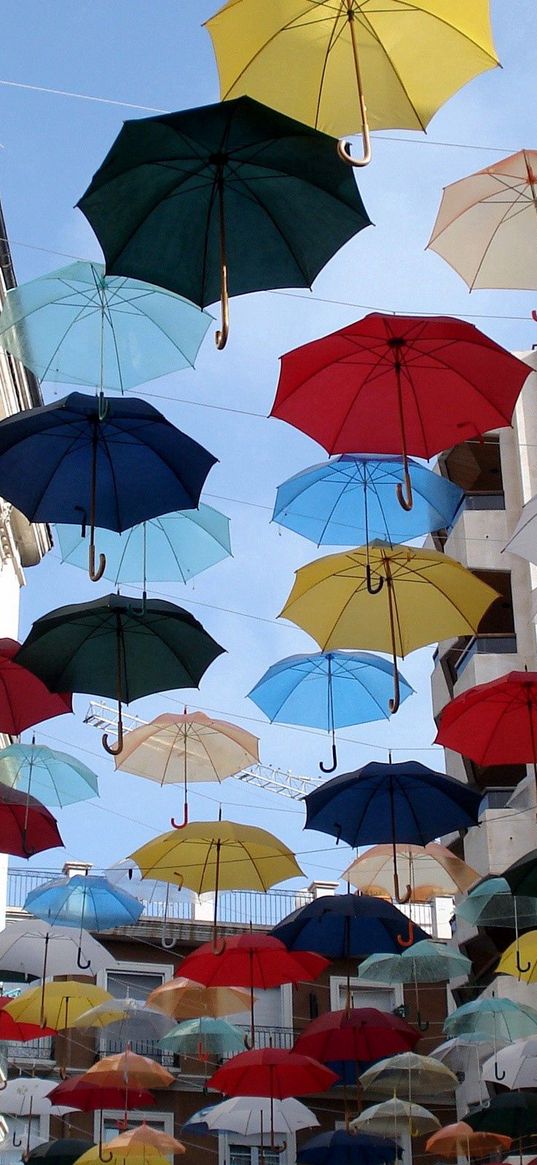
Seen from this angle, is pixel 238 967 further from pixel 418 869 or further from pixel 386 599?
pixel 386 599

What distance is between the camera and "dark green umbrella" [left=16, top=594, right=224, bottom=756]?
13.3 m

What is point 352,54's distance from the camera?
9859 mm

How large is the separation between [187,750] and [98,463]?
256 inches

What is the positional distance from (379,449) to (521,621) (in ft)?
44.4

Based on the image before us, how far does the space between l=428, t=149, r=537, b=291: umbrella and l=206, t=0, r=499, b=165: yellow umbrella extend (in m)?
1.71

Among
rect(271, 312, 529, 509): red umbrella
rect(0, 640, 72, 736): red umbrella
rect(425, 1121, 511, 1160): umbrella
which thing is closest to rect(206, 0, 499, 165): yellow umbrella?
rect(271, 312, 529, 509): red umbrella

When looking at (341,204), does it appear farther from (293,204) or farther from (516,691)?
(516,691)

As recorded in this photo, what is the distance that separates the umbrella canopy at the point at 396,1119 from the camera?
20219mm

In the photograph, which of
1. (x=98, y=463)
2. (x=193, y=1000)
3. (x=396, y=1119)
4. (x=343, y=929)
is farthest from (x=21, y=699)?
(x=396, y=1119)

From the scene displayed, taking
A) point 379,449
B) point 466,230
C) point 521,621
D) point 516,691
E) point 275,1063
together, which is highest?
point 521,621

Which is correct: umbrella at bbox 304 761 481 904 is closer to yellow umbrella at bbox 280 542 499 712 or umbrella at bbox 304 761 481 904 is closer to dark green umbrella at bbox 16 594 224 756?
yellow umbrella at bbox 280 542 499 712

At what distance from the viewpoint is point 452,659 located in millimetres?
28391

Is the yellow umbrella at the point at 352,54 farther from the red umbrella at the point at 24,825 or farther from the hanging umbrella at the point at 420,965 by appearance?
the hanging umbrella at the point at 420,965

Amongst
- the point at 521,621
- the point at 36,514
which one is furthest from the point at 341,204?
the point at 521,621
